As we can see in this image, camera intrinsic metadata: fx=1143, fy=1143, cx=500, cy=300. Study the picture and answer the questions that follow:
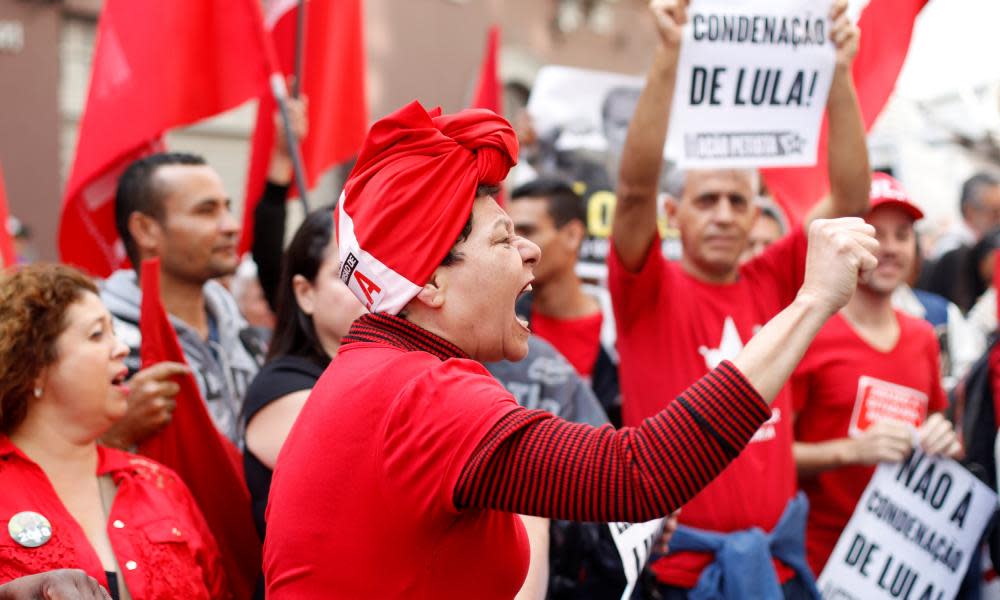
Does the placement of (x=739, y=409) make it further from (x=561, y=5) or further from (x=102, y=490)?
(x=561, y=5)

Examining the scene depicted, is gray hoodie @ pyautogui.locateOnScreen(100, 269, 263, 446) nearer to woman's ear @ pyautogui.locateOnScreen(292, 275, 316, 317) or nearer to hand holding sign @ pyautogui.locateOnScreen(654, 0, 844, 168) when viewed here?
woman's ear @ pyautogui.locateOnScreen(292, 275, 316, 317)

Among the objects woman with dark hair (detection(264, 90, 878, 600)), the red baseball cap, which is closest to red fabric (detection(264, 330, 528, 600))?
woman with dark hair (detection(264, 90, 878, 600))

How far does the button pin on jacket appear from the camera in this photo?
8.01 feet

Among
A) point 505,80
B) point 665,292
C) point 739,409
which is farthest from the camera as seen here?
point 505,80

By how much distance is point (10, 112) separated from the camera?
33.7 feet

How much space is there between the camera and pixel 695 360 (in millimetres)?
3213

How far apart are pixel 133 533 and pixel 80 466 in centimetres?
23

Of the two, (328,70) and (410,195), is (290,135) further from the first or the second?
(410,195)

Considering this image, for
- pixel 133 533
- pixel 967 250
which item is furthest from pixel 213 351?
pixel 967 250

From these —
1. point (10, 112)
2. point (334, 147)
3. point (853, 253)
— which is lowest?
point (10, 112)

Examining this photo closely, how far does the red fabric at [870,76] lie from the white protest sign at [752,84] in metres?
0.43

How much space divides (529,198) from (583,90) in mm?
1508

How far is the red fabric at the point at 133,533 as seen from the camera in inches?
97.2

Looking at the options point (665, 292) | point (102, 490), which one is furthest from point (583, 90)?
point (102, 490)
